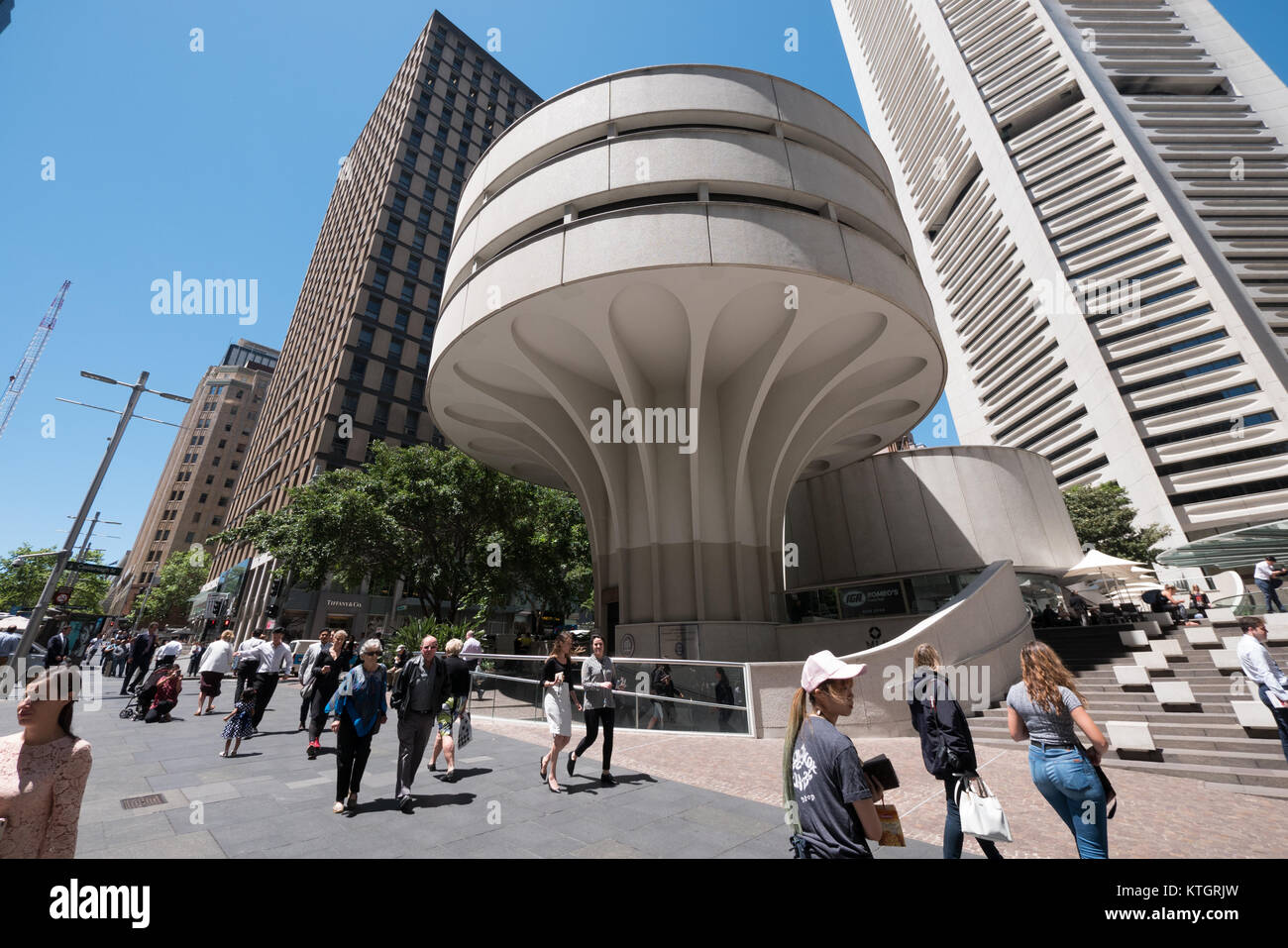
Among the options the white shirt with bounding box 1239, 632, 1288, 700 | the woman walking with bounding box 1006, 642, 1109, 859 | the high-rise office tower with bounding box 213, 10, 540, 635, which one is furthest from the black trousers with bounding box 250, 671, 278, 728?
the high-rise office tower with bounding box 213, 10, 540, 635

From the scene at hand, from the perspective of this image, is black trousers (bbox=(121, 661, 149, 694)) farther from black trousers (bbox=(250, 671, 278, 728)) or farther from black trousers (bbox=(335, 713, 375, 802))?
black trousers (bbox=(335, 713, 375, 802))

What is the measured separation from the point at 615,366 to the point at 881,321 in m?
7.37

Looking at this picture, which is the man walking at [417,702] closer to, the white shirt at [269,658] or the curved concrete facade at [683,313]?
the white shirt at [269,658]

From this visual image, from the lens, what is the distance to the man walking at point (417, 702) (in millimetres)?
5320

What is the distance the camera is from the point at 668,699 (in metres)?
9.95

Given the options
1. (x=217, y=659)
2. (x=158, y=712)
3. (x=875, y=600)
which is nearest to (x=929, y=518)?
(x=875, y=600)

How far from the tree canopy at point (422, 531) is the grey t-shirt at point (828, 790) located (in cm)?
2115

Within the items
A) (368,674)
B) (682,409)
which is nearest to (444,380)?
(682,409)

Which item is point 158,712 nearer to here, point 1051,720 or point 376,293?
point 1051,720

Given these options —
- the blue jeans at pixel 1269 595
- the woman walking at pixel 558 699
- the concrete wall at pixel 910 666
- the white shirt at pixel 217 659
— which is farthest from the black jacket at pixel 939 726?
the blue jeans at pixel 1269 595

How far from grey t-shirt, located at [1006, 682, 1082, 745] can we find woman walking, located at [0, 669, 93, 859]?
4.84 m

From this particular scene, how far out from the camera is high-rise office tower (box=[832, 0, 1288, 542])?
41.8 metres

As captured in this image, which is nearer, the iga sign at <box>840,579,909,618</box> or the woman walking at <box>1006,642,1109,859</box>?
the woman walking at <box>1006,642,1109,859</box>
